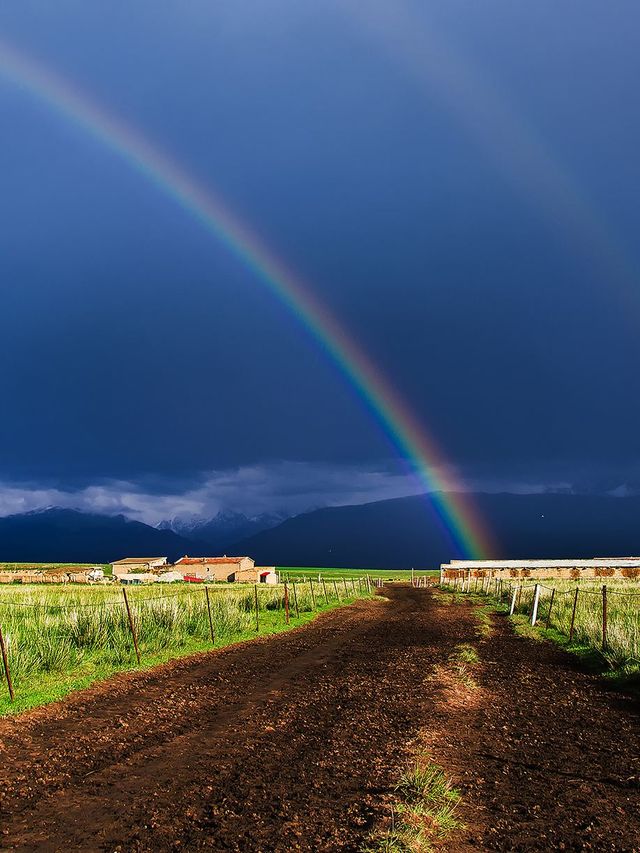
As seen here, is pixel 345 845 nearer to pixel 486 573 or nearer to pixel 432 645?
pixel 432 645

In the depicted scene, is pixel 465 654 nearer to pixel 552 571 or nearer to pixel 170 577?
pixel 552 571

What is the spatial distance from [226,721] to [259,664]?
20.3 ft

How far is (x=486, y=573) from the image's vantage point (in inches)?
3366

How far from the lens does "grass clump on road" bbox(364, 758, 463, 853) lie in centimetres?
574

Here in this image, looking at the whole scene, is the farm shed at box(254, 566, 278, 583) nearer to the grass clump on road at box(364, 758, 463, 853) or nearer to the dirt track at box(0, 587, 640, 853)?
the dirt track at box(0, 587, 640, 853)

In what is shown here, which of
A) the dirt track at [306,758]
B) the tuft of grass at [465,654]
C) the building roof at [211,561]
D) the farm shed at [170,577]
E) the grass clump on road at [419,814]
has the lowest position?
the farm shed at [170,577]

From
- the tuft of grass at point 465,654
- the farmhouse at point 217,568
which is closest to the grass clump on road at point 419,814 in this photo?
the tuft of grass at point 465,654

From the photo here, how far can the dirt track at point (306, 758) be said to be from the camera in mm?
6285

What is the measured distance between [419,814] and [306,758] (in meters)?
2.62

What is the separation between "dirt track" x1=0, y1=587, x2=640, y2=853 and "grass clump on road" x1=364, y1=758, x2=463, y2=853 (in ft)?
0.66

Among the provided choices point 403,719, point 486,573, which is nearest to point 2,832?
point 403,719

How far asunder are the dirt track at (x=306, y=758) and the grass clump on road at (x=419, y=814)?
200mm

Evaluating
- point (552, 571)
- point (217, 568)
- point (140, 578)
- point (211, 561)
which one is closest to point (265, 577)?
point (140, 578)

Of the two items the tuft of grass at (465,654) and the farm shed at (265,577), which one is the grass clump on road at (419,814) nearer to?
the tuft of grass at (465,654)
